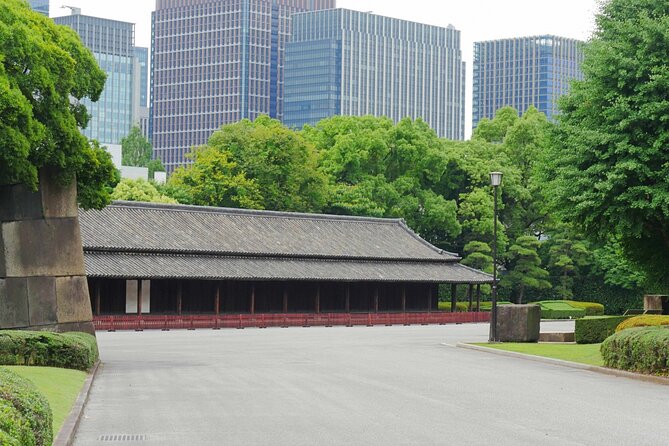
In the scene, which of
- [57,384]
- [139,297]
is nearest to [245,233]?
[139,297]

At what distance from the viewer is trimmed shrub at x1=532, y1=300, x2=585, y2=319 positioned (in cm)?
8488

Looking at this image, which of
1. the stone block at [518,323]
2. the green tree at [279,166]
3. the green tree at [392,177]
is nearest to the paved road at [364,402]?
the stone block at [518,323]

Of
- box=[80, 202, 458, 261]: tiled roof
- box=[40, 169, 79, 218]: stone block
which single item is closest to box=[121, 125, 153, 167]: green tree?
box=[80, 202, 458, 261]: tiled roof

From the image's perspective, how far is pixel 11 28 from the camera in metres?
26.4

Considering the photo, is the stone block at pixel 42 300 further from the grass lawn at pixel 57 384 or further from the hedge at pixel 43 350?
the grass lawn at pixel 57 384

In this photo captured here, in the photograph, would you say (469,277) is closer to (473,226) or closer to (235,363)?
(473,226)

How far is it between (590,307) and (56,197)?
213 ft

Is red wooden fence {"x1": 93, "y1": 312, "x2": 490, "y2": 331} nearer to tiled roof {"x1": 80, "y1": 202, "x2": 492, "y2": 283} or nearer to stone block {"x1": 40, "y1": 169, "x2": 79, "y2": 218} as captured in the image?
tiled roof {"x1": 80, "y1": 202, "x2": 492, "y2": 283}

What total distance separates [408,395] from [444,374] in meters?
5.65

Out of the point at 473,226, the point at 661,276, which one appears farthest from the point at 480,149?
the point at 661,276

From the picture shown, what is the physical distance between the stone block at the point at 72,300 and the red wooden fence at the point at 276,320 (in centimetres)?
2195

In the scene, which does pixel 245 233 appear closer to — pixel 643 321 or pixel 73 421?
pixel 643 321

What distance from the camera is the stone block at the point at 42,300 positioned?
2928 centimetres

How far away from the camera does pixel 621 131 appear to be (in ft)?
114
